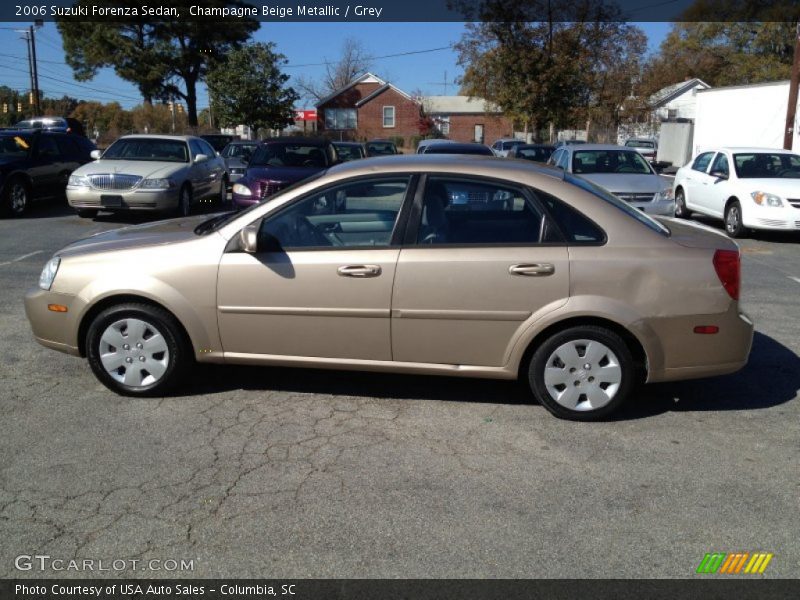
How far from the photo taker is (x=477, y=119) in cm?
6425

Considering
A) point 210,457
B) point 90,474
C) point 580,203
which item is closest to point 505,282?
point 580,203

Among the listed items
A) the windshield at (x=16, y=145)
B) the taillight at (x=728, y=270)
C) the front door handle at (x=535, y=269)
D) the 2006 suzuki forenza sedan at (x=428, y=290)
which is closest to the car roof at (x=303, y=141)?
→ the windshield at (x=16, y=145)

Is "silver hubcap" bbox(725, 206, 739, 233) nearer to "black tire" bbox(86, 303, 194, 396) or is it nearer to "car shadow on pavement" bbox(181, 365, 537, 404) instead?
"car shadow on pavement" bbox(181, 365, 537, 404)

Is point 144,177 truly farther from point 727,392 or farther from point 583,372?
point 727,392

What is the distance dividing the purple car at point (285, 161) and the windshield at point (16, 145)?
506 cm

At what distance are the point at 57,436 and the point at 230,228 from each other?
165cm

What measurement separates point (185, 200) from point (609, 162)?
7.86 m

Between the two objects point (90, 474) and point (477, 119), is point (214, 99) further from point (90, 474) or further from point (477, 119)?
point (90, 474)

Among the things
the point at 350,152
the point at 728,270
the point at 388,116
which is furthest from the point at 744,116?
the point at 388,116

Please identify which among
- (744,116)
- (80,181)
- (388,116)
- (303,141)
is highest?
(388,116)

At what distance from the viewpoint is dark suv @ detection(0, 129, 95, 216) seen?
1495cm

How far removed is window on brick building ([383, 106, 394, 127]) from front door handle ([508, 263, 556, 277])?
5774 cm

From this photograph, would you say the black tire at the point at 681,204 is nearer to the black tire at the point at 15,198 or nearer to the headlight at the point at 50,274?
the black tire at the point at 15,198

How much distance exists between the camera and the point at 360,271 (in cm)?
495
